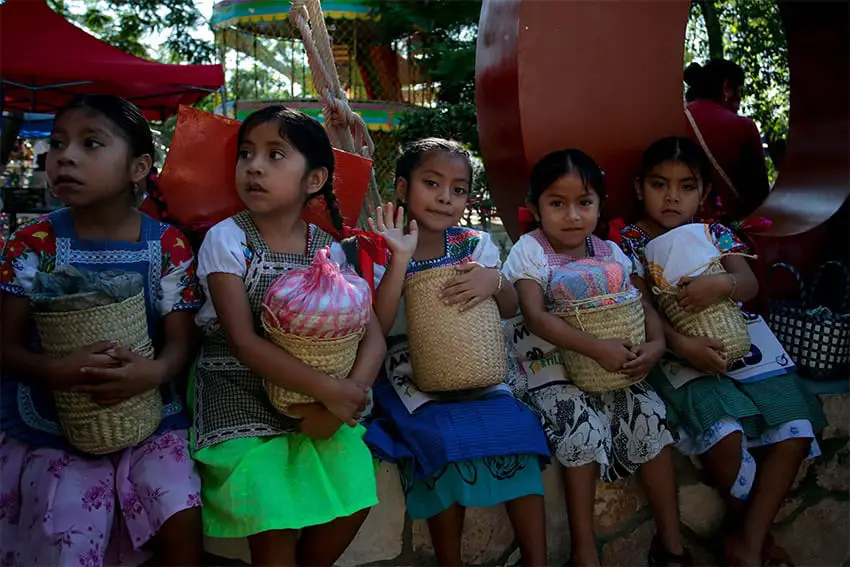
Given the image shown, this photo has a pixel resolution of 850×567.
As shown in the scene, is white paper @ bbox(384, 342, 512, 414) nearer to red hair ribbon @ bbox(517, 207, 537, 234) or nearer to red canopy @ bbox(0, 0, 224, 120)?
red hair ribbon @ bbox(517, 207, 537, 234)

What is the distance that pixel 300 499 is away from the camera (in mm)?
1840

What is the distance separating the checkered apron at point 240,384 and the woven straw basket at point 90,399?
0.18 m

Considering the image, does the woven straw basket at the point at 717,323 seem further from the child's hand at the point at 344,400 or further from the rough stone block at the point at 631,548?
the child's hand at the point at 344,400

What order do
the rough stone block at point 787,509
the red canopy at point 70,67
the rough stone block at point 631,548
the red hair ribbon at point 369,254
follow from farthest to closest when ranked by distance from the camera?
the red canopy at point 70,67 → the rough stone block at point 787,509 → the rough stone block at point 631,548 → the red hair ribbon at point 369,254

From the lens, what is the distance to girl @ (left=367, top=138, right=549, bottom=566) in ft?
6.69

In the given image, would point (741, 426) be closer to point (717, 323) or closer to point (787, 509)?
point (717, 323)

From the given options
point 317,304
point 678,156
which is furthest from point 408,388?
point 678,156

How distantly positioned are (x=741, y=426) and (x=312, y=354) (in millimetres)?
1493

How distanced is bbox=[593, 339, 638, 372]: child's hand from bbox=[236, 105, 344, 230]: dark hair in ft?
3.28

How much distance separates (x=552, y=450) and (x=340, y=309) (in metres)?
0.86

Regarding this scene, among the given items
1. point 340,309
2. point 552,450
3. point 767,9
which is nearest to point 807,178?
point 552,450

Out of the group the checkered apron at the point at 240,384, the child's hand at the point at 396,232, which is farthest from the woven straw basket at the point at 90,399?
the child's hand at the point at 396,232

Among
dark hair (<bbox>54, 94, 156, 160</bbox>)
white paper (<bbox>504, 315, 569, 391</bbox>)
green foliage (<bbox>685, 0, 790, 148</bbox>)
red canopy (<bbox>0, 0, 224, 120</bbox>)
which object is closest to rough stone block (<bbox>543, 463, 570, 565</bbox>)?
white paper (<bbox>504, 315, 569, 391</bbox>)

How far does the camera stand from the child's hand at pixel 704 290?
95.7 inches
